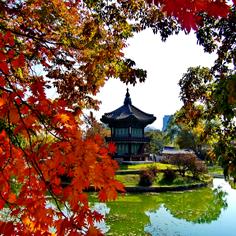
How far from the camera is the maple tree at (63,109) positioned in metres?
Result: 2.04

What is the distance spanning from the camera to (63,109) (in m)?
2.70

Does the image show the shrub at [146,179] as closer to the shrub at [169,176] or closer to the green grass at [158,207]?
the green grass at [158,207]

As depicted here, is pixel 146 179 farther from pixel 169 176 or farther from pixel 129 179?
pixel 169 176

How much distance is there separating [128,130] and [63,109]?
98.1 ft

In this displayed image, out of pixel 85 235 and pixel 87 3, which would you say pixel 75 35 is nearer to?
pixel 87 3

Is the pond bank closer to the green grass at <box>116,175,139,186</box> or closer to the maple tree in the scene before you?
the green grass at <box>116,175,139,186</box>

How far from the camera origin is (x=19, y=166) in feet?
7.97

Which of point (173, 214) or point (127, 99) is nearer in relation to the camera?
point (173, 214)

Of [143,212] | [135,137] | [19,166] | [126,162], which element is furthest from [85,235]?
[135,137]

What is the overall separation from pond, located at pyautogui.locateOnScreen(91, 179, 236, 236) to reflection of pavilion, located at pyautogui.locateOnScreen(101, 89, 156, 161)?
11850 mm

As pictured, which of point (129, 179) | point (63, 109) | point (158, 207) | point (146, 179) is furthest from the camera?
point (129, 179)

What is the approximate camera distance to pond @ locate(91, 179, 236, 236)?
11.6 meters

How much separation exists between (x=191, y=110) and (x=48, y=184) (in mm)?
3759

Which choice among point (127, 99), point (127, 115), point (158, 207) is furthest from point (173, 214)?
point (127, 99)
